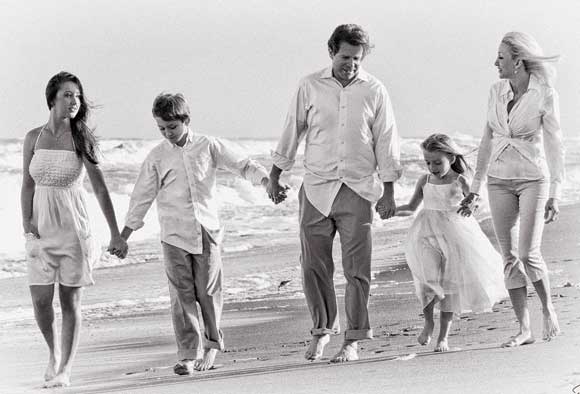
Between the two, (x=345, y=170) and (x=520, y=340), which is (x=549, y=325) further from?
(x=345, y=170)

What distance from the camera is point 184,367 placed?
4.91 meters

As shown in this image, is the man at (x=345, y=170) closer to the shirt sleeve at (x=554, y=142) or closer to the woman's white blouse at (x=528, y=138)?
the woman's white blouse at (x=528, y=138)

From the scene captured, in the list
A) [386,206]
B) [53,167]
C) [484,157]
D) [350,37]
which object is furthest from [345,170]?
[53,167]

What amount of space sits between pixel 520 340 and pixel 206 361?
5.36 ft

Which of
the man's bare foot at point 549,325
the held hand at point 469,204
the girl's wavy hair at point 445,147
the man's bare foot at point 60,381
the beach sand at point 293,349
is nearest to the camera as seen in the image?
the beach sand at point 293,349

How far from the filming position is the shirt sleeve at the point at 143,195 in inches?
198

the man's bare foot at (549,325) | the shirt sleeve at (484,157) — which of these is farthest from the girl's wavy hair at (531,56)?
the man's bare foot at (549,325)

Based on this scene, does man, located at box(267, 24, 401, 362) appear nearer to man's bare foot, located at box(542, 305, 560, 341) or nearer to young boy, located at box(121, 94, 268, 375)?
young boy, located at box(121, 94, 268, 375)

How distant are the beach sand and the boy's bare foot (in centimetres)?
8

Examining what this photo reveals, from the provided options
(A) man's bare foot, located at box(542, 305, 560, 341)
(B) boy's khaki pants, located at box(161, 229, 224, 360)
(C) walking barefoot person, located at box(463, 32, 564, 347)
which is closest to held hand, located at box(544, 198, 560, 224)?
(C) walking barefoot person, located at box(463, 32, 564, 347)

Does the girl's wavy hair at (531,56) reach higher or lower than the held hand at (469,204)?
higher

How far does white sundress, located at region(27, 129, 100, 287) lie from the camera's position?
4.90 m

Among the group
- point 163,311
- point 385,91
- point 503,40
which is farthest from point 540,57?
point 163,311

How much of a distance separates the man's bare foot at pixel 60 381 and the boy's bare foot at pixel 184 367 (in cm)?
54
